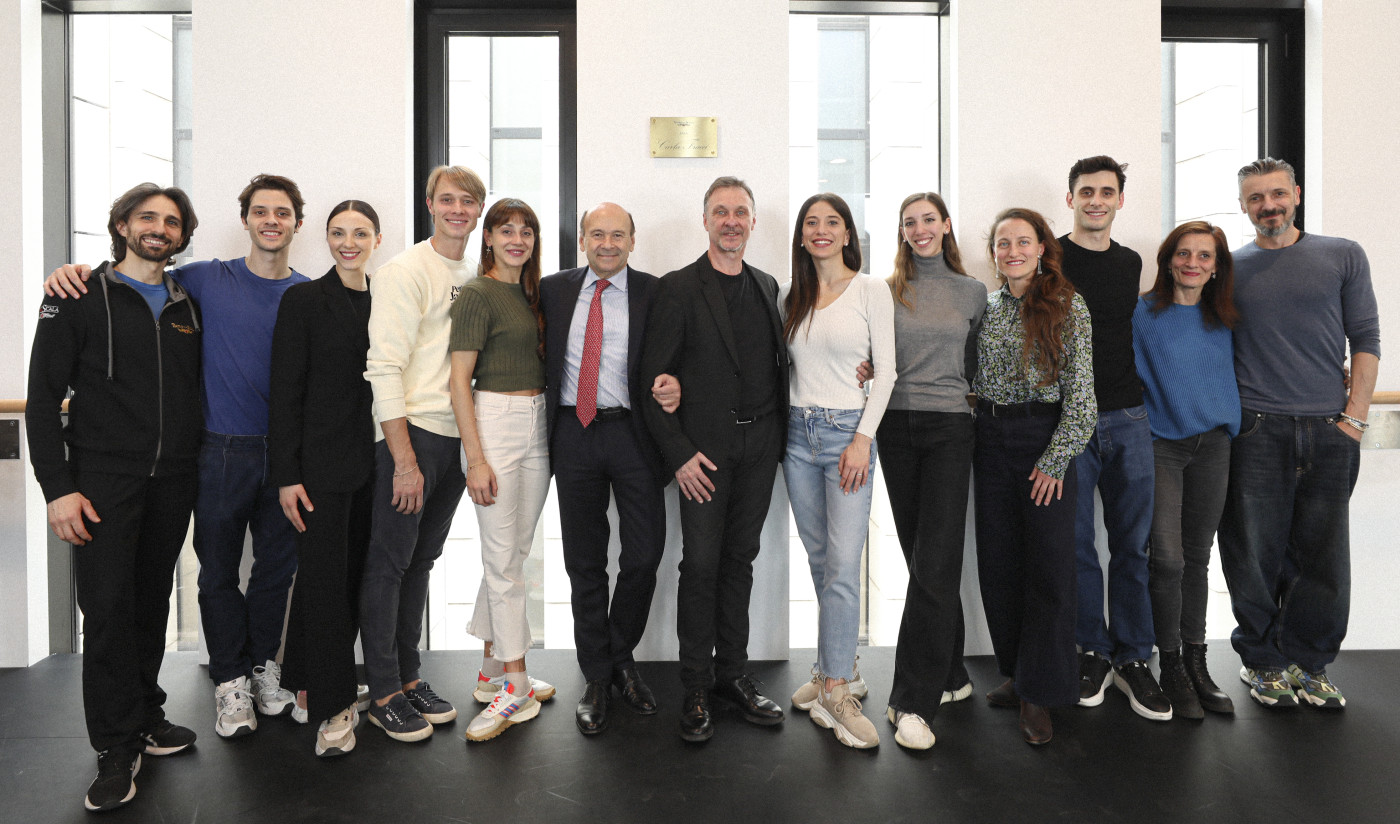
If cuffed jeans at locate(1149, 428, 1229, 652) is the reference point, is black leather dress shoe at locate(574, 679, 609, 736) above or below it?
below

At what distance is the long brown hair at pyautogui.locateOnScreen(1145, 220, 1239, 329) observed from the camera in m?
2.58

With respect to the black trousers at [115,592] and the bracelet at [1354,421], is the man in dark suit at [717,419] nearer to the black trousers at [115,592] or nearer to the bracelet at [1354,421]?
the black trousers at [115,592]

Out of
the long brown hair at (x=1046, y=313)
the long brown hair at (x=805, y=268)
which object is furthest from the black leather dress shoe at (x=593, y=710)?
the long brown hair at (x=1046, y=313)

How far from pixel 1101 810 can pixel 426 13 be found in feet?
11.9

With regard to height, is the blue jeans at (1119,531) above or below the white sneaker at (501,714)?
above

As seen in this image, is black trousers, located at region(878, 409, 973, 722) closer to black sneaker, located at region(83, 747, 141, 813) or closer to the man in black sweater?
the man in black sweater

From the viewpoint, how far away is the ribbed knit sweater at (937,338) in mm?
2365

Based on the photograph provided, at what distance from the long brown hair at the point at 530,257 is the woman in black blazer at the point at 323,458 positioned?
38 centimetres

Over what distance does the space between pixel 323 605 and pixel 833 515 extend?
153 centimetres

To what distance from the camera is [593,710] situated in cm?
243

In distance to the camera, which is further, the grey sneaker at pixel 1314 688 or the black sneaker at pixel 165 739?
the grey sneaker at pixel 1314 688

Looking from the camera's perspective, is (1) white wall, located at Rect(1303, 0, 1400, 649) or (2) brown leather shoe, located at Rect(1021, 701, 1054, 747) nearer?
(2) brown leather shoe, located at Rect(1021, 701, 1054, 747)

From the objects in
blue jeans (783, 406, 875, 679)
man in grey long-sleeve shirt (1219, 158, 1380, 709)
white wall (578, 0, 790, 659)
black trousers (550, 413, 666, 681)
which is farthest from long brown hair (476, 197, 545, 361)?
man in grey long-sleeve shirt (1219, 158, 1380, 709)

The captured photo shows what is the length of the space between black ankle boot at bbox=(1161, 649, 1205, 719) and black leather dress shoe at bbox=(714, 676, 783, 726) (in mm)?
1283
